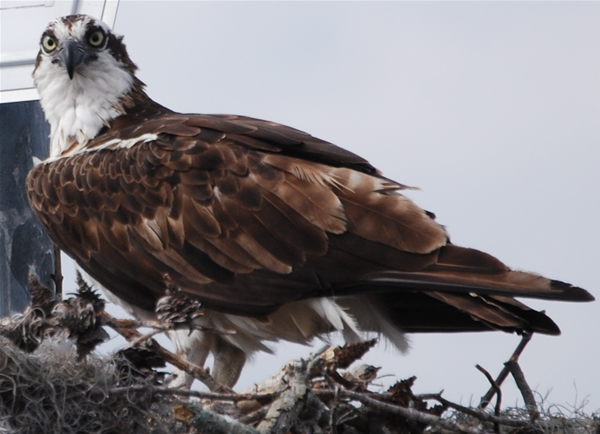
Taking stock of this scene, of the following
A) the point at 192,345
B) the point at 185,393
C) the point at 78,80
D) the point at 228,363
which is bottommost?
the point at 228,363

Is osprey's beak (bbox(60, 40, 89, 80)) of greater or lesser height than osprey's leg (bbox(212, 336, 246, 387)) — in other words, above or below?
above

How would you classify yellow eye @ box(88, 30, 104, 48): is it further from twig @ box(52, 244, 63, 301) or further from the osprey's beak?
twig @ box(52, 244, 63, 301)

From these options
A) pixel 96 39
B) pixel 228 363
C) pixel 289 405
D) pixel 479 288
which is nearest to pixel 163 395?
pixel 289 405

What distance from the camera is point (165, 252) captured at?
6.24 m

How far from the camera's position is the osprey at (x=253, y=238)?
5875mm

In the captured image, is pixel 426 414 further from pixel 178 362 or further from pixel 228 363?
pixel 228 363

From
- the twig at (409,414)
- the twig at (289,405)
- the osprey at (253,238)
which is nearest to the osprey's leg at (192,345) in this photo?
the osprey at (253,238)

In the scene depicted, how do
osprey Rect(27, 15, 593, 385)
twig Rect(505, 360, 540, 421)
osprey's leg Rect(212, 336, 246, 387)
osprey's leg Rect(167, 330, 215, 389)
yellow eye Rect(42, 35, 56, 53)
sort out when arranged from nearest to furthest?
1. twig Rect(505, 360, 540, 421)
2. osprey Rect(27, 15, 593, 385)
3. osprey's leg Rect(167, 330, 215, 389)
4. osprey's leg Rect(212, 336, 246, 387)
5. yellow eye Rect(42, 35, 56, 53)

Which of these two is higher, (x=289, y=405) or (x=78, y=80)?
(x=78, y=80)

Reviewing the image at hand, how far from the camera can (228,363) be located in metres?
6.64

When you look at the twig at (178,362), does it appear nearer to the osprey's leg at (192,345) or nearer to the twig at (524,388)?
the osprey's leg at (192,345)

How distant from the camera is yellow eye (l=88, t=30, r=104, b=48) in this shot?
714 cm

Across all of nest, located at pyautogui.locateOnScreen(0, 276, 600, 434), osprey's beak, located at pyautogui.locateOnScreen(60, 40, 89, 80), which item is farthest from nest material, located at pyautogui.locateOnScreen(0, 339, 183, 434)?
osprey's beak, located at pyautogui.locateOnScreen(60, 40, 89, 80)

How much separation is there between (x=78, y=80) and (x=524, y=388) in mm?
3037
